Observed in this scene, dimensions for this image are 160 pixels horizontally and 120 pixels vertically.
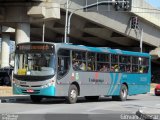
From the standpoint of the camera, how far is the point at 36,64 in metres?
23.2

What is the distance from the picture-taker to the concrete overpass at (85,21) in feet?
141

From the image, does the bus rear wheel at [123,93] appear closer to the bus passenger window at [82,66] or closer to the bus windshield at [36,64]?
the bus passenger window at [82,66]

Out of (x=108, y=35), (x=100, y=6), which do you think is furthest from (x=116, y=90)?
(x=108, y=35)

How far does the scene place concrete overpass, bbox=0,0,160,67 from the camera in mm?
42844

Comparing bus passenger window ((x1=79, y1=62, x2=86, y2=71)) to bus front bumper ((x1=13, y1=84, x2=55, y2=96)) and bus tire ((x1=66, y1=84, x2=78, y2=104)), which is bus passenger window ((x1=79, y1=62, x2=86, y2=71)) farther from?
bus front bumper ((x1=13, y1=84, x2=55, y2=96))

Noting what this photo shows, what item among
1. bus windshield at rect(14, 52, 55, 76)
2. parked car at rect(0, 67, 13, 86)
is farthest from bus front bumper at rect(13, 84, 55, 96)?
parked car at rect(0, 67, 13, 86)

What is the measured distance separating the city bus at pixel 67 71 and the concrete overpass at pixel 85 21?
16.0 metres

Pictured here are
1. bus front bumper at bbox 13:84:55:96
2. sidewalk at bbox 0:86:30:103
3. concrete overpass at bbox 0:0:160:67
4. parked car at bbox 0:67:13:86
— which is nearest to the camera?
bus front bumper at bbox 13:84:55:96

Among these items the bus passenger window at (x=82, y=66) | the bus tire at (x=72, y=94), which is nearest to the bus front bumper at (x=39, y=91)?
the bus tire at (x=72, y=94)

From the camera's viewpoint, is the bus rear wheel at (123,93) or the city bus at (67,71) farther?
the bus rear wheel at (123,93)

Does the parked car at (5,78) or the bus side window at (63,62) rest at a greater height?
the bus side window at (63,62)

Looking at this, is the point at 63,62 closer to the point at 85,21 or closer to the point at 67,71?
Answer: the point at 67,71

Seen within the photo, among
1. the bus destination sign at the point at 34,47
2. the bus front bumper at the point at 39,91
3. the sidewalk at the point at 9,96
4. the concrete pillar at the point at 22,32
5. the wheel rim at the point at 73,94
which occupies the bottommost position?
the sidewalk at the point at 9,96

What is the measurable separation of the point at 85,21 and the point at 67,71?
35711 mm
